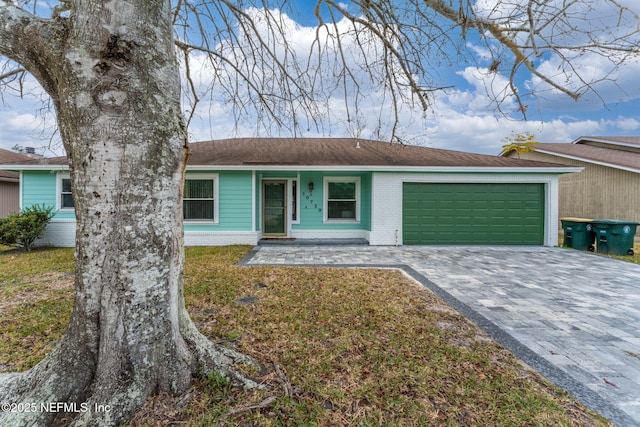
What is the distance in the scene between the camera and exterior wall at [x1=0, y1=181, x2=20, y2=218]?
13.0 metres

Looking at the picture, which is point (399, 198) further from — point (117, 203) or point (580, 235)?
point (117, 203)

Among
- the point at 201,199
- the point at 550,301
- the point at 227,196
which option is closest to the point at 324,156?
the point at 227,196

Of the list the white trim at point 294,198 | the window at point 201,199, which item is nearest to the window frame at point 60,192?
the window at point 201,199

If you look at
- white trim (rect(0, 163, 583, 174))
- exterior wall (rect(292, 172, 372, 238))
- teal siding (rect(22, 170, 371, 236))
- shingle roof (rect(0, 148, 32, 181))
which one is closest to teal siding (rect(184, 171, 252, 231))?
teal siding (rect(22, 170, 371, 236))

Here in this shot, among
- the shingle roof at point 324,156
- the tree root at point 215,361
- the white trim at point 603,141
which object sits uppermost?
the white trim at point 603,141

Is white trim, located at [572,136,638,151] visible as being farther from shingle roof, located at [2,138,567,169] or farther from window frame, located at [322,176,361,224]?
window frame, located at [322,176,361,224]

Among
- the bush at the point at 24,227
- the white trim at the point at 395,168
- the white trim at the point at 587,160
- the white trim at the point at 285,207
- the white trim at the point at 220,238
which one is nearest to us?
the bush at the point at 24,227

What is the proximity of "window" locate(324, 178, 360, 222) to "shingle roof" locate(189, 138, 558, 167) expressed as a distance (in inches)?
36.9

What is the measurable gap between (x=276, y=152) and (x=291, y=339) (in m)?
8.93

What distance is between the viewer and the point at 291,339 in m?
2.92

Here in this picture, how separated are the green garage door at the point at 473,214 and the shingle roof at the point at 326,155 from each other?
0.83 meters

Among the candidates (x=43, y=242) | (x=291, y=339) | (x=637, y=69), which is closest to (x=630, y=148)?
(x=637, y=69)

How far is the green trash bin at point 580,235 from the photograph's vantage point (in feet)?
28.3

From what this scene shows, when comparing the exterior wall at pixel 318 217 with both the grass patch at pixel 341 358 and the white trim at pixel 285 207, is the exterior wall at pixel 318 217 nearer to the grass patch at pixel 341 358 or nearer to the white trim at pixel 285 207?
the white trim at pixel 285 207
